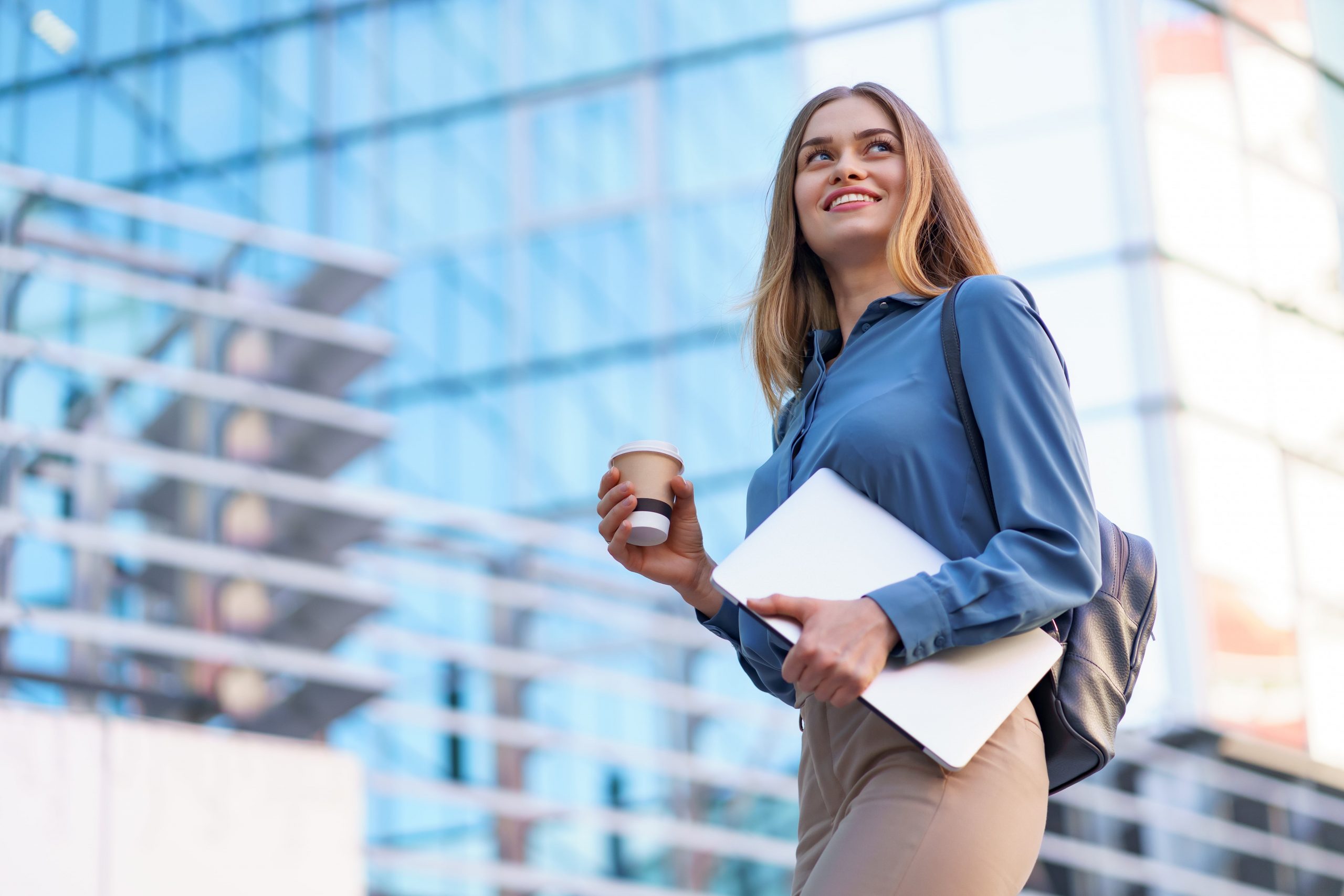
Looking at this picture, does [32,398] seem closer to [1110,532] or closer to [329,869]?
[329,869]

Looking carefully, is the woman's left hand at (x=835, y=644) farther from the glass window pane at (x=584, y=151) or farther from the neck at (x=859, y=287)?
the glass window pane at (x=584, y=151)

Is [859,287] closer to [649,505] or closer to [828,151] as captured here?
[828,151]

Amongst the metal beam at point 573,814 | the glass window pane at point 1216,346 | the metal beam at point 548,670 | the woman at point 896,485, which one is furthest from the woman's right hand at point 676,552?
the glass window pane at point 1216,346

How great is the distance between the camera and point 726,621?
91.6 inches

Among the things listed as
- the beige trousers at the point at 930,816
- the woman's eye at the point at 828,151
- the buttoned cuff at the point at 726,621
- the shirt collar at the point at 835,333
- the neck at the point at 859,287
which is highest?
the woman's eye at the point at 828,151

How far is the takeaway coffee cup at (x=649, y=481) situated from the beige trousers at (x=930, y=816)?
0.35 metres

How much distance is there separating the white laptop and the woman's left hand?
0.7 inches

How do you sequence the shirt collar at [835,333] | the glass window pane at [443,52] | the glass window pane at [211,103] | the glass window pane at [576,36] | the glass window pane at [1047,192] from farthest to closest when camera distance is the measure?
the glass window pane at [443,52], the glass window pane at [211,103], the glass window pane at [576,36], the glass window pane at [1047,192], the shirt collar at [835,333]

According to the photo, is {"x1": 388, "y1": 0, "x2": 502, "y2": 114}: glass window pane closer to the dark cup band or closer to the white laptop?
the dark cup band

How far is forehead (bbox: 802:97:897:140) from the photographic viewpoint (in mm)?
2240

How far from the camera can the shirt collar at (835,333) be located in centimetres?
212

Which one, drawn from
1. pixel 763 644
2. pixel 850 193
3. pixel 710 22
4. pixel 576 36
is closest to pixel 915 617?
pixel 763 644

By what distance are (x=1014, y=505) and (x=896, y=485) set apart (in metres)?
0.15

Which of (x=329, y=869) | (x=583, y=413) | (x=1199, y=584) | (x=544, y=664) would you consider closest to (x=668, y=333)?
(x=583, y=413)
